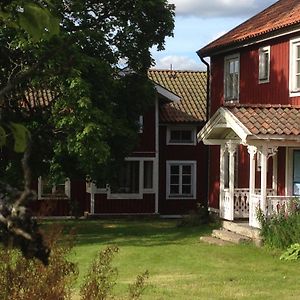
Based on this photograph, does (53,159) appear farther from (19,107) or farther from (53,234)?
(53,234)

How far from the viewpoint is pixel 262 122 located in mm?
18688

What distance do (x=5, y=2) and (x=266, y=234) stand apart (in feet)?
Result: 52.7

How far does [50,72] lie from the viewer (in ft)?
6.66

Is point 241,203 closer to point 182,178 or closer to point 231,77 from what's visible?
point 231,77

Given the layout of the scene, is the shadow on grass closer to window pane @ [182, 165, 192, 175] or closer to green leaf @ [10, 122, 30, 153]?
window pane @ [182, 165, 192, 175]

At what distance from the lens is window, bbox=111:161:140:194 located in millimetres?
32688

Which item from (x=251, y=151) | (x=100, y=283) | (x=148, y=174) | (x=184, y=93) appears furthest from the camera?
(x=184, y=93)

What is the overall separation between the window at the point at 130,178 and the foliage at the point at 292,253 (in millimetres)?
17160

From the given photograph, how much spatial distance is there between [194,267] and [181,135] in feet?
63.8

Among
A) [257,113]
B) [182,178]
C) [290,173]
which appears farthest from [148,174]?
[257,113]

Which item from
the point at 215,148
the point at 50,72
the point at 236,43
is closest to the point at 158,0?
the point at 236,43

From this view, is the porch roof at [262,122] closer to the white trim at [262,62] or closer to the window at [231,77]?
the white trim at [262,62]

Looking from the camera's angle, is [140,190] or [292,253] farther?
[140,190]

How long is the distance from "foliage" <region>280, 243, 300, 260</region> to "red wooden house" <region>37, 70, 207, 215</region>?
1623 cm
